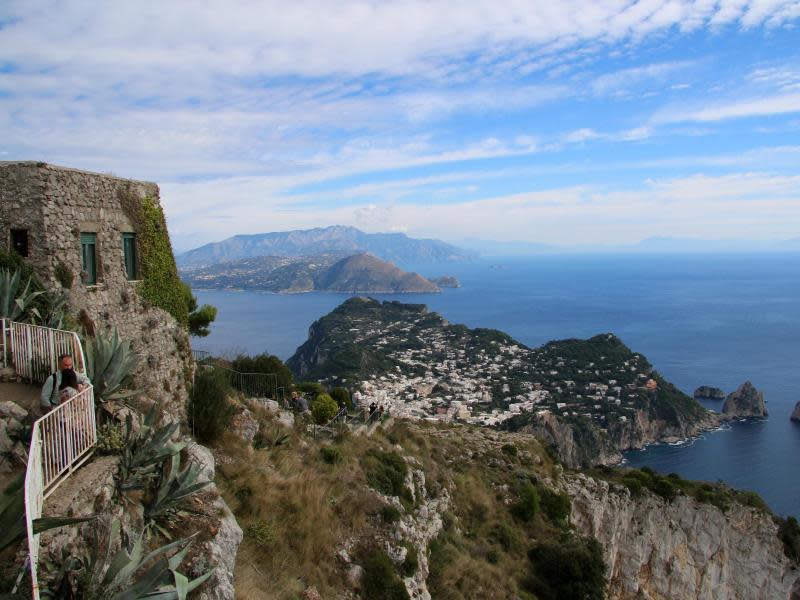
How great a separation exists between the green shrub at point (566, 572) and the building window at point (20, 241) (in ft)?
46.2

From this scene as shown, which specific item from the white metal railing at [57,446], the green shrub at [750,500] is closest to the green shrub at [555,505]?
the green shrub at [750,500]

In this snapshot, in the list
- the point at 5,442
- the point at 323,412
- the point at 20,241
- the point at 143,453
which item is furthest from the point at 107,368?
the point at 323,412

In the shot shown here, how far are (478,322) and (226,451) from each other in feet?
399

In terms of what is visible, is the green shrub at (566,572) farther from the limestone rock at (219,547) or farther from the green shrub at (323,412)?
the limestone rock at (219,547)

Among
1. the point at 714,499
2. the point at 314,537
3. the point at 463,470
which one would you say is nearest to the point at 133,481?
the point at 314,537

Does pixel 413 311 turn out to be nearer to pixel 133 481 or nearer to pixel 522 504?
pixel 522 504

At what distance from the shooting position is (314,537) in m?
9.85

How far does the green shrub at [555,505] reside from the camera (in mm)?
18281

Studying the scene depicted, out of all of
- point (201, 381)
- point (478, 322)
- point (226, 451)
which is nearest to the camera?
point (226, 451)

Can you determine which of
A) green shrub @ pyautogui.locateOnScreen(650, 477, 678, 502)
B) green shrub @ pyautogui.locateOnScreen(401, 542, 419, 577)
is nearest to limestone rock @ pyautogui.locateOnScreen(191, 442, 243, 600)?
green shrub @ pyautogui.locateOnScreen(401, 542, 419, 577)

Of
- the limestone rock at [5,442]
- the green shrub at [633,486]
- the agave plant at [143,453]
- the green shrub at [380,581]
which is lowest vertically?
the green shrub at [633,486]

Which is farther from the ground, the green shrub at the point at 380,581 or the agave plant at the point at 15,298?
the agave plant at the point at 15,298

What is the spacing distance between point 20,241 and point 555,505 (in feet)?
56.5

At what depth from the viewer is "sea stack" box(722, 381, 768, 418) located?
67.5m
